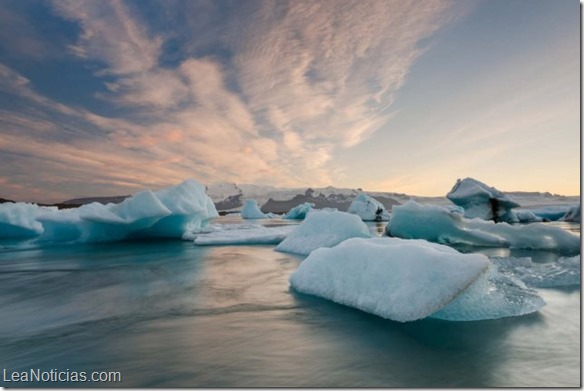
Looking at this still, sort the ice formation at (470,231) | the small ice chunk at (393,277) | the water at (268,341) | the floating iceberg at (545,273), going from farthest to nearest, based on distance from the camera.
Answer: the ice formation at (470,231) → the floating iceberg at (545,273) → the small ice chunk at (393,277) → the water at (268,341)

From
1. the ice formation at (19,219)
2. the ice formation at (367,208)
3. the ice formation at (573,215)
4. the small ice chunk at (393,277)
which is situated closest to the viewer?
the small ice chunk at (393,277)

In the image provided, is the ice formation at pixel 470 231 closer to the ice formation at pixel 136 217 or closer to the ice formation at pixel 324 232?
the ice formation at pixel 324 232

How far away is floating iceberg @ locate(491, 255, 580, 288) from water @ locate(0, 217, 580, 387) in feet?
1.42

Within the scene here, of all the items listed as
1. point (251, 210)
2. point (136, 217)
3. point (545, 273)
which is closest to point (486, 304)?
point (545, 273)

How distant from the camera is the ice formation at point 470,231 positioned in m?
10.1

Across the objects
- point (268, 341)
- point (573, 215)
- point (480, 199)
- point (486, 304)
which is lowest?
point (268, 341)

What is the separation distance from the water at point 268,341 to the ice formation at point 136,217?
25.7ft

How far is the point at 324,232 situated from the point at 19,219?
1641 cm

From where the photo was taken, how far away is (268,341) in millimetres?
3207

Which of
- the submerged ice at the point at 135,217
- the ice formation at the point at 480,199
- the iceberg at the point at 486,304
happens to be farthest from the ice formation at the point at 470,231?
the ice formation at the point at 480,199

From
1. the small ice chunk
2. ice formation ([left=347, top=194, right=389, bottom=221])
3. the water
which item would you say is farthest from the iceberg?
ice formation ([left=347, top=194, right=389, bottom=221])

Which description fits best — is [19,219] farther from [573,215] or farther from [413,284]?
[573,215]

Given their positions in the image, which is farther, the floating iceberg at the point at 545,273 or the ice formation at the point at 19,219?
the ice formation at the point at 19,219

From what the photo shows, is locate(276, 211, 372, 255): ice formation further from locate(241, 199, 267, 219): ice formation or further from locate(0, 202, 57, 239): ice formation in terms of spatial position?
locate(241, 199, 267, 219): ice formation
